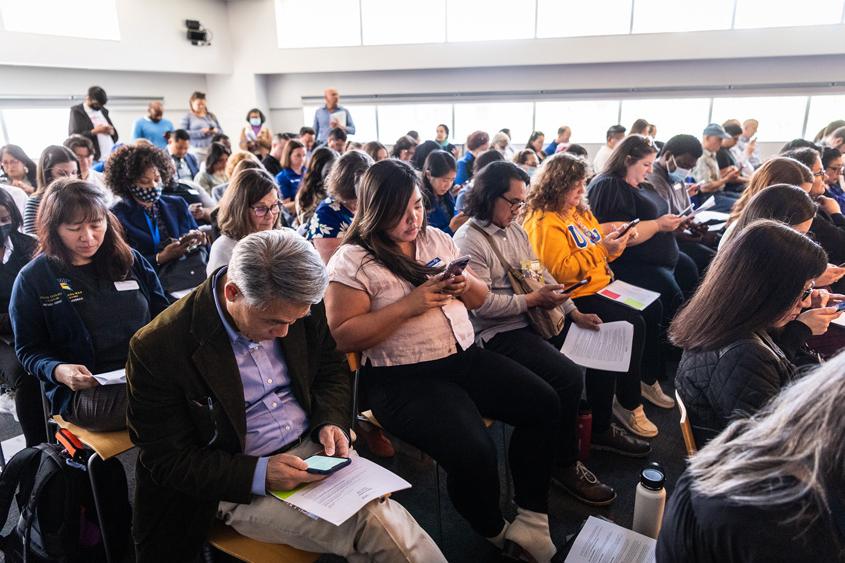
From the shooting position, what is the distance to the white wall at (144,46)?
7.33 metres

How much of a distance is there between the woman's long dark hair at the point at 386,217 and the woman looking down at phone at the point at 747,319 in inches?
34.5

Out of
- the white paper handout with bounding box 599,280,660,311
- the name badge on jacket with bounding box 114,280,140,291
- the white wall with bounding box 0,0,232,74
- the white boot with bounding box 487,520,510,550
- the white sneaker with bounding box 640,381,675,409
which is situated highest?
the white wall with bounding box 0,0,232,74

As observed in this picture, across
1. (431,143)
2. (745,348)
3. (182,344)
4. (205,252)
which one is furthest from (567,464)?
(431,143)

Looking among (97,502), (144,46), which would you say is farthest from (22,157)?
(144,46)

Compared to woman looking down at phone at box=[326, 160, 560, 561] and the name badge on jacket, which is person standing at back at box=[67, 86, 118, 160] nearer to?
the name badge on jacket

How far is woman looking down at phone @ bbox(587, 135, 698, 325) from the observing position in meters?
2.93

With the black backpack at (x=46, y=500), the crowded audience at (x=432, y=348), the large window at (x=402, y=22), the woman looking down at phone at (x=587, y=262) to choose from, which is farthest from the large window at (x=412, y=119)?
the black backpack at (x=46, y=500)

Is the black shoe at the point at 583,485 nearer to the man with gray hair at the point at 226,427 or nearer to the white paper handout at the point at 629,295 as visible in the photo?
the white paper handout at the point at 629,295

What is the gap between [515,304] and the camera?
7.15 ft

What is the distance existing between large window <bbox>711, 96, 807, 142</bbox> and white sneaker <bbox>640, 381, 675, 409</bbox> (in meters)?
8.25

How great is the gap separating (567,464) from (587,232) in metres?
1.13

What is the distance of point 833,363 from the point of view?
0.81 metres

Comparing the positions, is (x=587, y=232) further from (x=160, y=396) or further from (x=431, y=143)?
(x=431, y=143)

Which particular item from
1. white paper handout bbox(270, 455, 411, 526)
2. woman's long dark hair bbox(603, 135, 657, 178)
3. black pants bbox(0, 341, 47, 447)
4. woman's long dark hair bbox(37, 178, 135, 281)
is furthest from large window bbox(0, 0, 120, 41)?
white paper handout bbox(270, 455, 411, 526)
